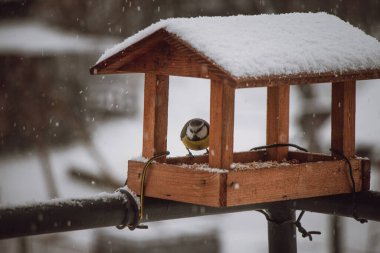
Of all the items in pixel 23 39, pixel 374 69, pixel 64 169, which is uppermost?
pixel 23 39

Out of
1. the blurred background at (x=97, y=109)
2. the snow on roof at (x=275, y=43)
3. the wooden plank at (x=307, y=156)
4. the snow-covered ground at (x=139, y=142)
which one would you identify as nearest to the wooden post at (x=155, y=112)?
the snow on roof at (x=275, y=43)

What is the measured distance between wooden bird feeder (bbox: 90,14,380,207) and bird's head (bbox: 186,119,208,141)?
0.10 m

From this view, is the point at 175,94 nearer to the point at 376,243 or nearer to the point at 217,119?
the point at 376,243

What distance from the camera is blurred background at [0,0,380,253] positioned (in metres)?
5.56

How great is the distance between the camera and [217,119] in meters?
2.33

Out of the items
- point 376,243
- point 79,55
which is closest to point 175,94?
point 79,55

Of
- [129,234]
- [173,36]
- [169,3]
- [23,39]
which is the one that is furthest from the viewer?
[129,234]

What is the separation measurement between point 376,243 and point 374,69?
18.3 feet

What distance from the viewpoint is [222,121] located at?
2322 millimetres

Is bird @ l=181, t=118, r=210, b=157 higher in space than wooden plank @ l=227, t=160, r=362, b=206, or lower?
higher

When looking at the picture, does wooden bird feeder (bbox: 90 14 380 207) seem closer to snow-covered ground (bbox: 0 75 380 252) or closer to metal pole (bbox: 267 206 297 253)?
metal pole (bbox: 267 206 297 253)

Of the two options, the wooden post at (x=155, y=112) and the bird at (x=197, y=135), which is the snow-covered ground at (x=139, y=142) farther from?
the wooden post at (x=155, y=112)

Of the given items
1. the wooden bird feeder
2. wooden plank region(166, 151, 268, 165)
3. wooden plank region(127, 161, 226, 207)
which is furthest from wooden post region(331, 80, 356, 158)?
wooden plank region(127, 161, 226, 207)

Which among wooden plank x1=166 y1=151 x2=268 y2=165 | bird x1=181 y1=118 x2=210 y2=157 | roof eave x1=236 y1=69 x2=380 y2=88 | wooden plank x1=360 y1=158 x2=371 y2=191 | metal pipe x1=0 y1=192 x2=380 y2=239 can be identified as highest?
roof eave x1=236 y1=69 x2=380 y2=88
